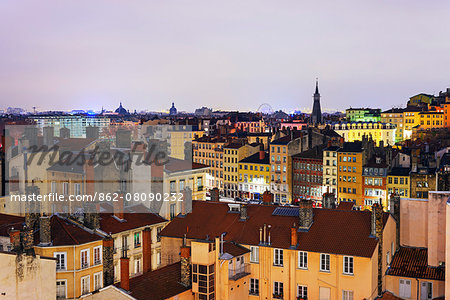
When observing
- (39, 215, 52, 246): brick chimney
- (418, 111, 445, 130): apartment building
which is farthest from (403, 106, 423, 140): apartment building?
(39, 215, 52, 246): brick chimney

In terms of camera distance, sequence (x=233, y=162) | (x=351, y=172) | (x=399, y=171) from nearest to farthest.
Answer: (x=399, y=171) → (x=351, y=172) → (x=233, y=162)

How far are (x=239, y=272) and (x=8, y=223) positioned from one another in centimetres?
1697

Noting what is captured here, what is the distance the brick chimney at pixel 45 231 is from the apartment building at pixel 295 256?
306 inches

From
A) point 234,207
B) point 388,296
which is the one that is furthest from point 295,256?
point 234,207

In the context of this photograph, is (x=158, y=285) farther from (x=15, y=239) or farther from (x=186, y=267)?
(x=15, y=239)

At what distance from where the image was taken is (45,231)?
31.9 m

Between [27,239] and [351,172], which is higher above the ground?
[27,239]

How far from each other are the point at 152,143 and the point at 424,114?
436 feet

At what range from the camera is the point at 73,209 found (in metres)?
46.9

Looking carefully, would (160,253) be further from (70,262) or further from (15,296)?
(15,296)

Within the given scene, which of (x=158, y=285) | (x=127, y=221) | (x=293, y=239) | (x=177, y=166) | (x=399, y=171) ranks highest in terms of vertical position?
(x=177, y=166)

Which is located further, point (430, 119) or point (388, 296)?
point (430, 119)

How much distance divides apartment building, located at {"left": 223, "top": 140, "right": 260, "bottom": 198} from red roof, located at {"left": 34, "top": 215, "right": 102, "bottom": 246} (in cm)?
7075

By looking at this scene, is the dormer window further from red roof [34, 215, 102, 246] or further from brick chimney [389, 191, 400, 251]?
brick chimney [389, 191, 400, 251]
